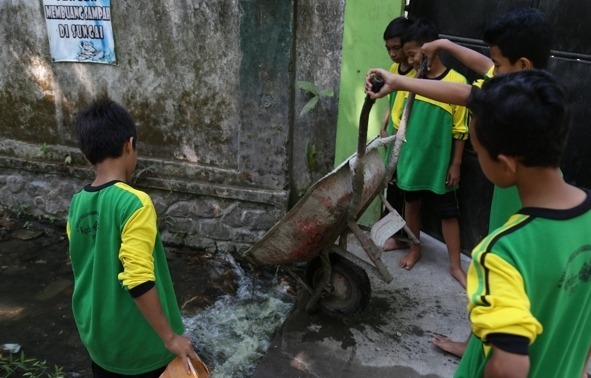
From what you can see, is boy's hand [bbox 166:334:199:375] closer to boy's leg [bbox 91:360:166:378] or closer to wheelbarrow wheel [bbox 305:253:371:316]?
boy's leg [bbox 91:360:166:378]

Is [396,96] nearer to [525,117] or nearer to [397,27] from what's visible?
[397,27]

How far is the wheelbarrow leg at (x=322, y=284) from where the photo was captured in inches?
126

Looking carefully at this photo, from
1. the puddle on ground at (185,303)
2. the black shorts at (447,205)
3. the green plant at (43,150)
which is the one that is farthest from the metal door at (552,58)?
the green plant at (43,150)

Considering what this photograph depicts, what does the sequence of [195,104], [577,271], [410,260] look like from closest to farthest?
[577,271] → [410,260] → [195,104]

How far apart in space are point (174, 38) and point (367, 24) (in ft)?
5.01

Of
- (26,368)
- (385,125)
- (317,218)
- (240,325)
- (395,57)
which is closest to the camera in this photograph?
(317,218)

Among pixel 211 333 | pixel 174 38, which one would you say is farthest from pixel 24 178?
pixel 211 333

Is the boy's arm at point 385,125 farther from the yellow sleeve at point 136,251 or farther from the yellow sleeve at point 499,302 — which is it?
the yellow sleeve at point 499,302

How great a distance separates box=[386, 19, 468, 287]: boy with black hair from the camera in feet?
11.2

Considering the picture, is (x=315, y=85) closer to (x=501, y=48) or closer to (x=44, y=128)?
(x=501, y=48)

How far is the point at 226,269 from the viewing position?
4.39 metres

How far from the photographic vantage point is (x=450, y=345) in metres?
3.15

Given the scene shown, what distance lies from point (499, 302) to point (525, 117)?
0.45m

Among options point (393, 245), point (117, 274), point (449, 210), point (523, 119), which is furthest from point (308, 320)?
point (523, 119)
